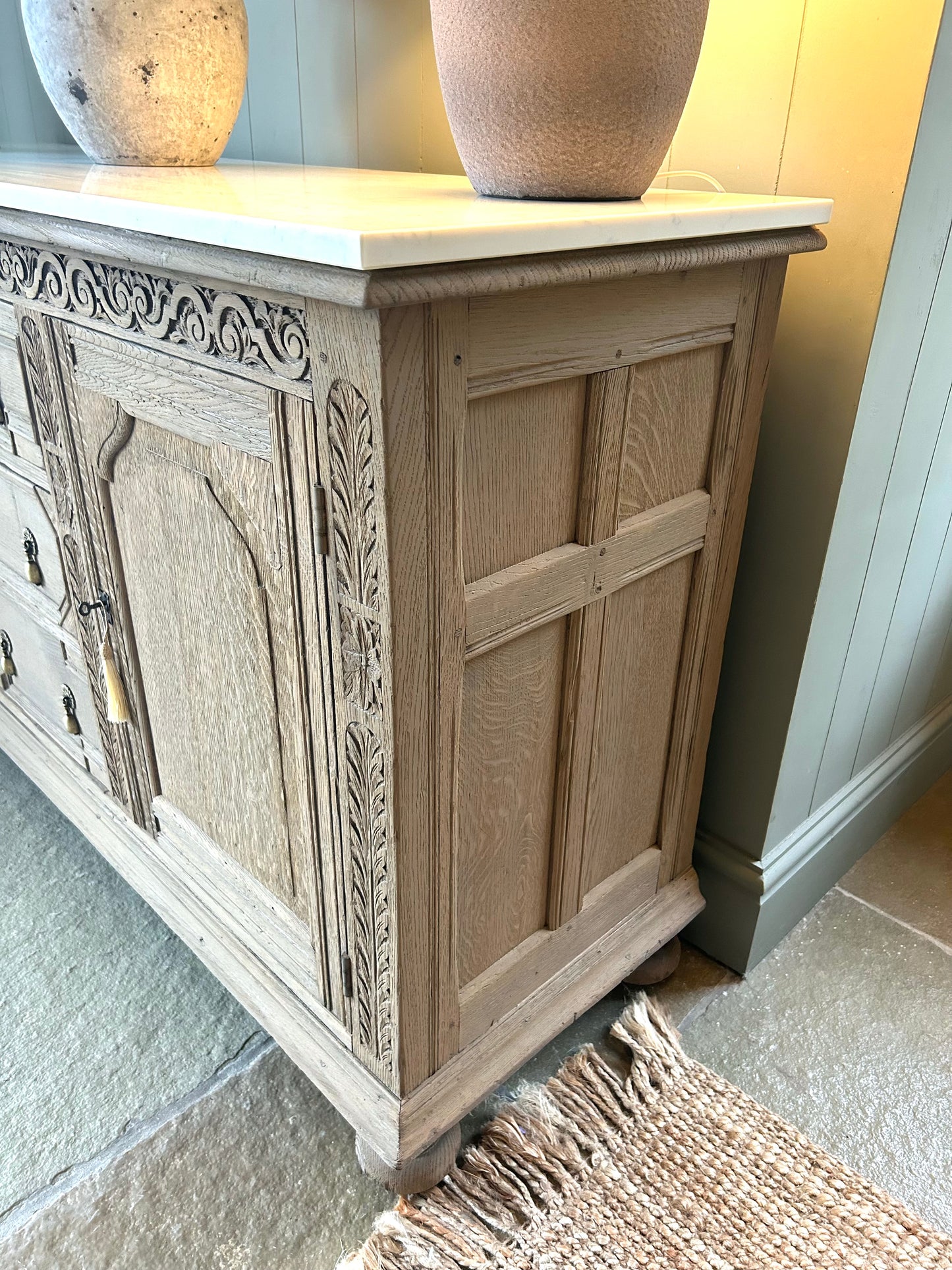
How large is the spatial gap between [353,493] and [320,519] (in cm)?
5

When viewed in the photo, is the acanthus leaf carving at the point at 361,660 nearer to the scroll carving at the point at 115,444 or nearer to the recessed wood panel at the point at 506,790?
the recessed wood panel at the point at 506,790

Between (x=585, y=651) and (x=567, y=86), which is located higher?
(x=567, y=86)

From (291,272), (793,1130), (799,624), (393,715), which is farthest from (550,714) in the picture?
(793,1130)

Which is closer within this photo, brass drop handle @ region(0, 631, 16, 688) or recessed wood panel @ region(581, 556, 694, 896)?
recessed wood panel @ region(581, 556, 694, 896)

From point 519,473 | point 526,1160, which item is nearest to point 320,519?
point 519,473

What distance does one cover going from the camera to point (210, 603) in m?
0.89

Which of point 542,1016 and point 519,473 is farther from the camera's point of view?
point 542,1016

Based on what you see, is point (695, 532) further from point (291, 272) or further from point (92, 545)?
point (92, 545)

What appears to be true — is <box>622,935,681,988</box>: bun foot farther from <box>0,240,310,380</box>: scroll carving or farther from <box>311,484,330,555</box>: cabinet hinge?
<box>0,240,310,380</box>: scroll carving

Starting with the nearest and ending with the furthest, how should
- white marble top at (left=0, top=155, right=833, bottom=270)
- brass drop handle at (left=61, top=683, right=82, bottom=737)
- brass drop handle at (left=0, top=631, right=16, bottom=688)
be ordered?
white marble top at (left=0, top=155, right=833, bottom=270) → brass drop handle at (left=61, top=683, right=82, bottom=737) → brass drop handle at (left=0, top=631, right=16, bottom=688)

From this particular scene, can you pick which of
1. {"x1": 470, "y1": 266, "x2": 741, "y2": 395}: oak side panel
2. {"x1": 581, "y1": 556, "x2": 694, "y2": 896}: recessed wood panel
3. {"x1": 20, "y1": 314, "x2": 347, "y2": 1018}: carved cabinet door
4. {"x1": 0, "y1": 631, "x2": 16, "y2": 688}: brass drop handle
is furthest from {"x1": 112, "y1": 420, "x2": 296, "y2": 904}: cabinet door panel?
{"x1": 0, "y1": 631, "x2": 16, "y2": 688}: brass drop handle

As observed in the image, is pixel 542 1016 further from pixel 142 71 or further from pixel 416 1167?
pixel 142 71

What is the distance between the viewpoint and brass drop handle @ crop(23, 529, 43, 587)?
1.20 meters

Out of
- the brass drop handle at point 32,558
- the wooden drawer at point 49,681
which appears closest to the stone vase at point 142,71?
the brass drop handle at point 32,558
